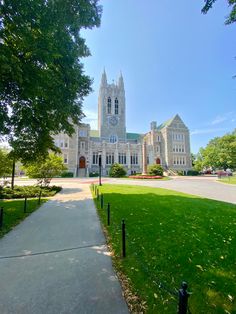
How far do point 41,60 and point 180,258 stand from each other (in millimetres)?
8541

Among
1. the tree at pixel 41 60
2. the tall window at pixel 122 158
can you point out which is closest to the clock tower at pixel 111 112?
the tall window at pixel 122 158

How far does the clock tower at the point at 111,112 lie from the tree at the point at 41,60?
47233mm

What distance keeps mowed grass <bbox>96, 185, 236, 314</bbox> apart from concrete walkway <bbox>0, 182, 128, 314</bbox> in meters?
0.47

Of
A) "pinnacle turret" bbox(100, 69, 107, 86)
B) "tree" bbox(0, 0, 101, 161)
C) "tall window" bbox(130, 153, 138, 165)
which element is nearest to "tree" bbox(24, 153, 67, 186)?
"tree" bbox(0, 0, 101, 161)

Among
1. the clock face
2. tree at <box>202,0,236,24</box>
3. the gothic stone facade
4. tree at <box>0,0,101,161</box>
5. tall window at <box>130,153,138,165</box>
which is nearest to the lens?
tree at <box>202,0,236,24</box>

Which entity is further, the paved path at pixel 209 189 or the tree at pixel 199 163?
the tree at pixel 199 163

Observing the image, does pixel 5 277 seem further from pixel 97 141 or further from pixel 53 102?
pixel 97 141

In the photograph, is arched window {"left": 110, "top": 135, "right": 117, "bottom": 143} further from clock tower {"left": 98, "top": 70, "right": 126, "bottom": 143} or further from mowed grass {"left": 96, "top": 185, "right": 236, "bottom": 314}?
mowed grass {"left": 96, "top": 185, "right": 236, "bottom": 314}

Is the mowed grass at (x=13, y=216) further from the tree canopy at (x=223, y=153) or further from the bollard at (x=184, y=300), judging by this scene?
the tree canopy at (x=223, y=153)

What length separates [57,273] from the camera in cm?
377

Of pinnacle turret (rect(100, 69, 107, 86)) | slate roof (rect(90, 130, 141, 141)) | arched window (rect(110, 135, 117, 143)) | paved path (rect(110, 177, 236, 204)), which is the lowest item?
paved path (rect(110, 177, 236, 204))

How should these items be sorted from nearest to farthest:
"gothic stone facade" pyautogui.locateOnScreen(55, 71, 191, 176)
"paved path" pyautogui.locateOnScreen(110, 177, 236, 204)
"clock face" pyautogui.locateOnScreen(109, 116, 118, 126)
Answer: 1. "paved path" pyautogui.locateOnScreen(110, 177, 236, 204)
2. "gothic stone facade" pyautogui.locateOnScreen(55, 71, 191, 176)
3. "clock face" pyautogui.locateOnScreen(109, 116, 118, 126)

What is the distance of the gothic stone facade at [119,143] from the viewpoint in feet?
167

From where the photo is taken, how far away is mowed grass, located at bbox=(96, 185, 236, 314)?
9.50 feet
